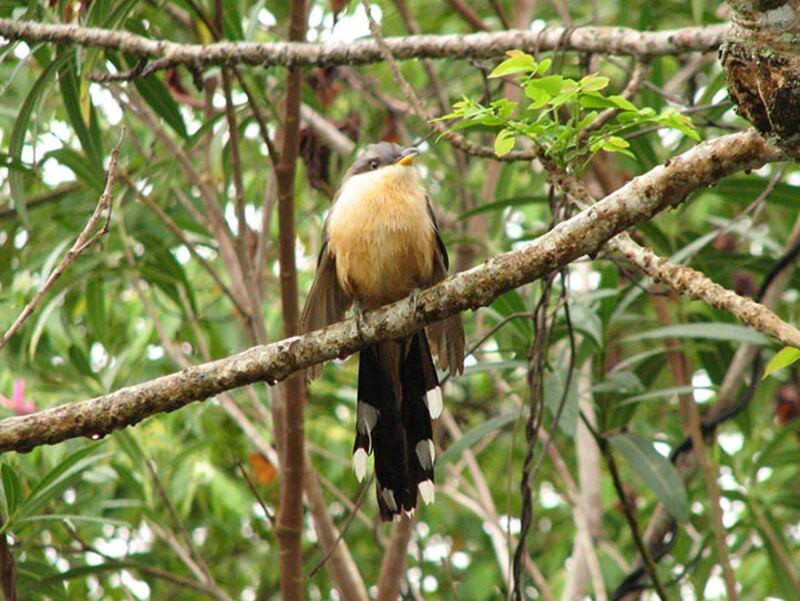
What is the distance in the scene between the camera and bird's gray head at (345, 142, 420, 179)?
4.30m

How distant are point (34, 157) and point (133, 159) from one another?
64.1 inches

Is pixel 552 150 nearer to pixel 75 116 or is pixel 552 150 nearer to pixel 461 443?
pixel 461 443

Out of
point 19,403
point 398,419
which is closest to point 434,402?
point 398,419

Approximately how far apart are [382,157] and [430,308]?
1492mm

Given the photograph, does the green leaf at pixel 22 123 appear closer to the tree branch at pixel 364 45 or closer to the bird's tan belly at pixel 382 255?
the tree branch at pixel 364 45

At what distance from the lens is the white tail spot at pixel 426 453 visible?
3.95m

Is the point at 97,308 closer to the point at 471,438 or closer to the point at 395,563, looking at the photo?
the point at 471,438

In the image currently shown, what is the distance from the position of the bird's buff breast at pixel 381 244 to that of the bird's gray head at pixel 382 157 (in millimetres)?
250

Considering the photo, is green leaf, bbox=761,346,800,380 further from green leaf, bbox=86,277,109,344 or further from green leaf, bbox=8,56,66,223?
green leaf, bbox=86,277,109,344

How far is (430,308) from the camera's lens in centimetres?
299

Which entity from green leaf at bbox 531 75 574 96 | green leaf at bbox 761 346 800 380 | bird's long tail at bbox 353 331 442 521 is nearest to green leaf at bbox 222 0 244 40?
bird's long tail at bbox 353 331 442 521

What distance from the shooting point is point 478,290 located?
282 cm

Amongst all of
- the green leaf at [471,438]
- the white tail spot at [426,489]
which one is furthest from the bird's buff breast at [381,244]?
the green leaf at [471,438]

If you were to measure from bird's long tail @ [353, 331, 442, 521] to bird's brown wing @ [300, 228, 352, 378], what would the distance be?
0.80 ft
